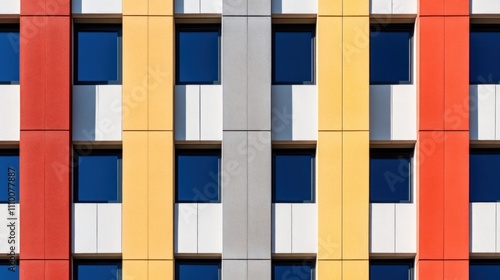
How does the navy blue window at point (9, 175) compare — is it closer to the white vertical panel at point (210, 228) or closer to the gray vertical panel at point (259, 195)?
the white vertical panel at point (210, 228)

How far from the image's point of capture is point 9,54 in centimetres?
1401

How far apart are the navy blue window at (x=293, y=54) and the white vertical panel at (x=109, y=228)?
474 cm

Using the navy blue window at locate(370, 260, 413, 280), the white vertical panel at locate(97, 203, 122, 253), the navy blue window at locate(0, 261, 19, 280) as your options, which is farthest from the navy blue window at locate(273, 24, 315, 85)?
the navy blue window at locate(0, 261, 19, 280)

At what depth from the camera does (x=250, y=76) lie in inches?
531

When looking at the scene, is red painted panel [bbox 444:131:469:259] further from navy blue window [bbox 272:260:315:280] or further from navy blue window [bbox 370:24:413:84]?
navy blue window [bbox 272:260:315:280]

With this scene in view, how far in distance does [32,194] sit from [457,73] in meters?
9.98

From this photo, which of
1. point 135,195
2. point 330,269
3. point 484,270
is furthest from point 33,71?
point 484,270

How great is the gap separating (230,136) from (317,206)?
252cm

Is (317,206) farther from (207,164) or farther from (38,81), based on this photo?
(38,81)

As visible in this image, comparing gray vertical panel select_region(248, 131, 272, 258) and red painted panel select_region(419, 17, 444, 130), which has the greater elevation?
red painted panel select_region(419, 17, 444, 130)

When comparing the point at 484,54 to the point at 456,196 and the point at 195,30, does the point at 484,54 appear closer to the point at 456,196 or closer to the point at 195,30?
the point at 456,196

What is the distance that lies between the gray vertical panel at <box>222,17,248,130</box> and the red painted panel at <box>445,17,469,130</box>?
4.60m

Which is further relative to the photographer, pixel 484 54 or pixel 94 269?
pixel 484 54

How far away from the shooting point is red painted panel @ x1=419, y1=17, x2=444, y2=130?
Answer: 13344 millimetres
